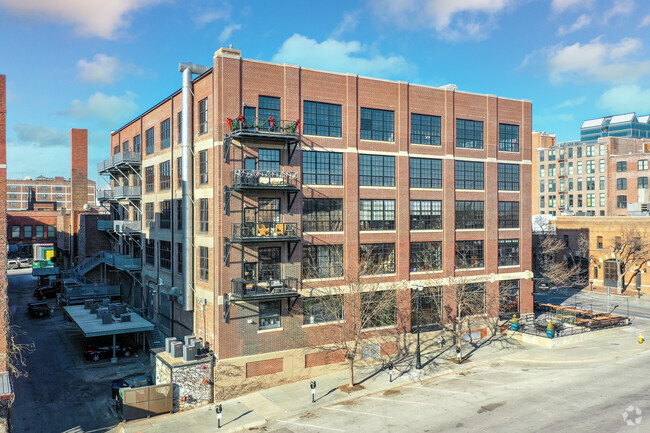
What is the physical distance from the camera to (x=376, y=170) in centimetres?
3516

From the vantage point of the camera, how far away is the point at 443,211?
1492 inches

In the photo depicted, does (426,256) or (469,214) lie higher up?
(469,214)

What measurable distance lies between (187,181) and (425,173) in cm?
1755

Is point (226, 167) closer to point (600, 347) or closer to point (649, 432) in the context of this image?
point (649, 432)

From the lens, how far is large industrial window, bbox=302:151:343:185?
107 feet

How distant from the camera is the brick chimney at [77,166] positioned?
7131 centimetres

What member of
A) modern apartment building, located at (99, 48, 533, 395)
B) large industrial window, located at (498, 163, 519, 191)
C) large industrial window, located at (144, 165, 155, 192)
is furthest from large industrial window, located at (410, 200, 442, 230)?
large industrial window, located at (144, 165, 155, 192)

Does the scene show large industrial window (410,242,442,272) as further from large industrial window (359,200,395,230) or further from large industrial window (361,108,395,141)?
large industrial window (361,108,395,141)

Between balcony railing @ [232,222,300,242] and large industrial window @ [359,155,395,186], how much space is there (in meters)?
7.23

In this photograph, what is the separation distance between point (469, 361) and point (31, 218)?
86.6 meters

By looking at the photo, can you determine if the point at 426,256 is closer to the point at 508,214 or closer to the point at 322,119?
the point at 508,214

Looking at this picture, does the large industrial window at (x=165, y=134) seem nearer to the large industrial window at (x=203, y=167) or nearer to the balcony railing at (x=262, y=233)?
the large industrial window at (x=203, y=167)

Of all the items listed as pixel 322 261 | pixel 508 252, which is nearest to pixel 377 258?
pixel 322 261

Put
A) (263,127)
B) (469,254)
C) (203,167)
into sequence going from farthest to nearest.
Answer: (469,254)
(203,167)
(263,127)
